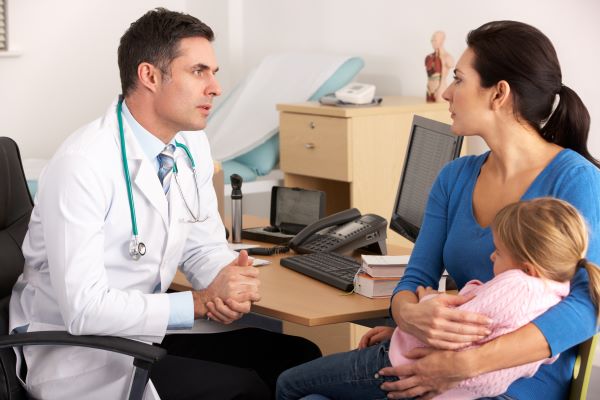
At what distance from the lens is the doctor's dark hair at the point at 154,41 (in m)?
2.36

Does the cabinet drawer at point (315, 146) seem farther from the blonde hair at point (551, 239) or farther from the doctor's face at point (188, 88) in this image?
the blonde hair at point (551, 239)

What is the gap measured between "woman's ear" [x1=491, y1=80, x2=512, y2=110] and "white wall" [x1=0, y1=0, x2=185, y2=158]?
158 inches

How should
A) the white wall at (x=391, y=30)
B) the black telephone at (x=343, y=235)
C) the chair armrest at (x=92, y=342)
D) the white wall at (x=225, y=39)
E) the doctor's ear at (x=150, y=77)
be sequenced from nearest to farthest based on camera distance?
the chair armrest at (x=92, y=342), the doctor's ear at (x=150, y=77), the black telephone at (x=343, y=235), the white wall at (x=391, y=30), the white wall at (x=225, y=39)

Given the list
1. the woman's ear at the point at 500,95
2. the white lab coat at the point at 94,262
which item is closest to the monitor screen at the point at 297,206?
the white lab coat at the point at 94,262

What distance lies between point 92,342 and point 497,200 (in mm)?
969

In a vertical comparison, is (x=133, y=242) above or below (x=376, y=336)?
above

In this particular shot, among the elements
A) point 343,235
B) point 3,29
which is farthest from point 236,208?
point 3,29

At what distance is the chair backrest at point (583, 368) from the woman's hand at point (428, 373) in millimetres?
234

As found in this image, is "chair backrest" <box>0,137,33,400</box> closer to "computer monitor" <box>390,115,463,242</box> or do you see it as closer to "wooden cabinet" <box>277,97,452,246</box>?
"computer monitor" <box>390,115,463,242</box>

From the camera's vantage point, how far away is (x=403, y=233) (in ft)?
9.33

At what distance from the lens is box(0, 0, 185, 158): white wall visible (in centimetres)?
552

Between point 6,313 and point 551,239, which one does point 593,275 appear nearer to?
point 551,239

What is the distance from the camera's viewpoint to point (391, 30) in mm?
5016

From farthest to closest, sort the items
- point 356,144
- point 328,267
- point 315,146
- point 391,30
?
1. point 391,30
2. point 315,146
3. point 356,144
4. point 328,267
